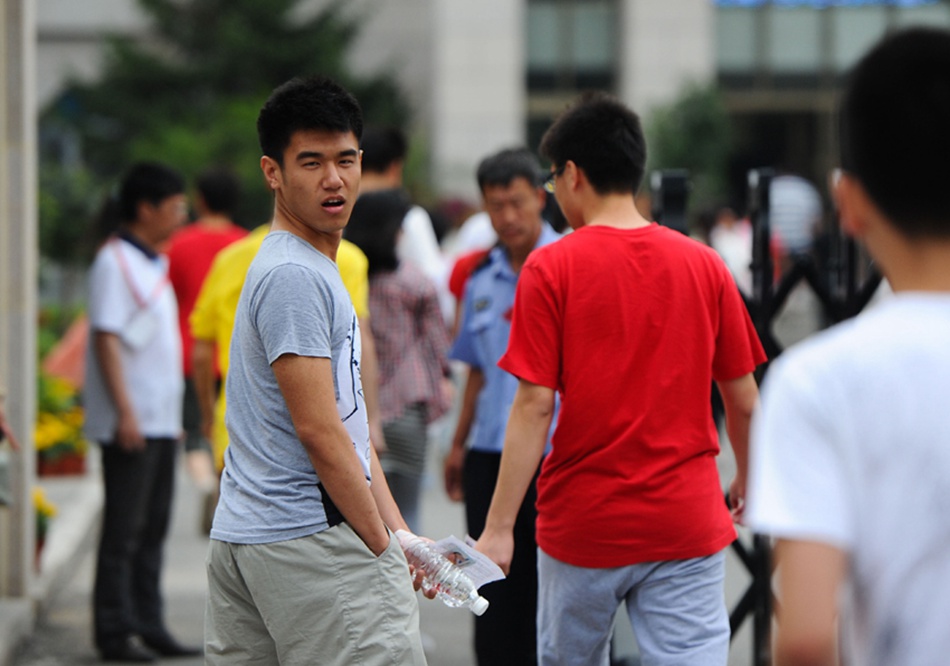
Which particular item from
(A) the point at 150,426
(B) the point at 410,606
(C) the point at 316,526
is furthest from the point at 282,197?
(A) the point at 150,426

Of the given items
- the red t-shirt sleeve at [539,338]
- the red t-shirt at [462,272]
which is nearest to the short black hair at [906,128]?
the red t-shirt sleeve at [539,338]

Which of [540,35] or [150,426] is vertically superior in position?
[540,35]

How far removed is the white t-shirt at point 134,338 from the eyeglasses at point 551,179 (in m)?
2.23

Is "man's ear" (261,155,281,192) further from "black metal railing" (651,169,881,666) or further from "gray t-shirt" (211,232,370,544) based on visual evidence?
"black metal railing" (651,169,881,666)

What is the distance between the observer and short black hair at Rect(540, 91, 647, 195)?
13.5ft

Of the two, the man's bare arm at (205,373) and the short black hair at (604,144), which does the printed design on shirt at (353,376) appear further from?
the man's bare arm at (205,373)

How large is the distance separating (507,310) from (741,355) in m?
1.42

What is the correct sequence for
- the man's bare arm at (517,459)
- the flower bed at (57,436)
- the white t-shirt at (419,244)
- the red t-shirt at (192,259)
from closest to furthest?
the man's bare arm at (517,459) < the white t-shirt at (419,244) < the red t-shirt at (192,259) < the flower bed at (57,436)

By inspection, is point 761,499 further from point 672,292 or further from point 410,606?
point 672,292

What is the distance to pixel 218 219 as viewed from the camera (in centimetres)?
907

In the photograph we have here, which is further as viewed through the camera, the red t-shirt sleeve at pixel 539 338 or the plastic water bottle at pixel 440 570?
the red t-shirt sleeve at pixel 539 338

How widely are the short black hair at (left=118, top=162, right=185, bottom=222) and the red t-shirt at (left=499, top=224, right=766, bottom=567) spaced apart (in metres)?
3.33

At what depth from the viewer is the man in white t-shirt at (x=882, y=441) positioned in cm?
198

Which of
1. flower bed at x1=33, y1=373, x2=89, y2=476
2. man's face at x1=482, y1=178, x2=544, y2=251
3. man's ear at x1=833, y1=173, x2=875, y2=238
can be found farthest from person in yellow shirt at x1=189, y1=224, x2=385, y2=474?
flower bed at x1=33, y1=373, x2=89, y2=476
